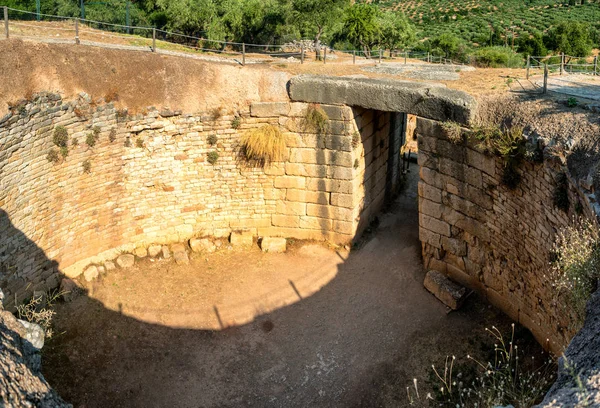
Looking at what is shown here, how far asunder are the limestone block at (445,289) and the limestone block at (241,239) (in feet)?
13.0

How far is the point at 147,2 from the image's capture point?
25.6 m

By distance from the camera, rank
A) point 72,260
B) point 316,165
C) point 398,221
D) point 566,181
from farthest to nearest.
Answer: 1. point 398,221
2. point 316,165
3. point 72,260
4. point 566,181

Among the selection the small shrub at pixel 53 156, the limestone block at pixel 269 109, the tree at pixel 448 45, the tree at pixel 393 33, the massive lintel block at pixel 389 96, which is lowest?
the small shrub at pixel 53 156

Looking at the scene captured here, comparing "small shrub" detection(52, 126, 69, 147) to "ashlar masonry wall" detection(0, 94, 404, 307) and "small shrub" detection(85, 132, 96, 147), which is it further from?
"small shrub" detection(85, 132, 96, 147)

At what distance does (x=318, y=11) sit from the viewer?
19.6m

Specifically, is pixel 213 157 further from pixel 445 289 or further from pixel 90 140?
pixel 445 289

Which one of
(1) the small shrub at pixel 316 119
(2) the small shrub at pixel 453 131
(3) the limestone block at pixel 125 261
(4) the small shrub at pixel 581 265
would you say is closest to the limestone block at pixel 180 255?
(3) the limestone block at pixel 125 261

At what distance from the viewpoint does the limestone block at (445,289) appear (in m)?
11.9

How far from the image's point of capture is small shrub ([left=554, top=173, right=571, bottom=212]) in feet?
29.4

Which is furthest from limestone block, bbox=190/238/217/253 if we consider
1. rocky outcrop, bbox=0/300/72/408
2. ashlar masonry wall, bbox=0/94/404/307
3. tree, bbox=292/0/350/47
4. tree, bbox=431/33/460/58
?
tree, bbox=431/33/460/58

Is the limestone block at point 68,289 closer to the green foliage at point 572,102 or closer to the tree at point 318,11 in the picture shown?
the green foliage at point 572,102

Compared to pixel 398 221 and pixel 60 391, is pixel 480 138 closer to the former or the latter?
pixel 398 221

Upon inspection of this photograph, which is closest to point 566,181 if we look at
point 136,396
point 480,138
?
A: point 480,138

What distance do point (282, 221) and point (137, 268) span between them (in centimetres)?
334
